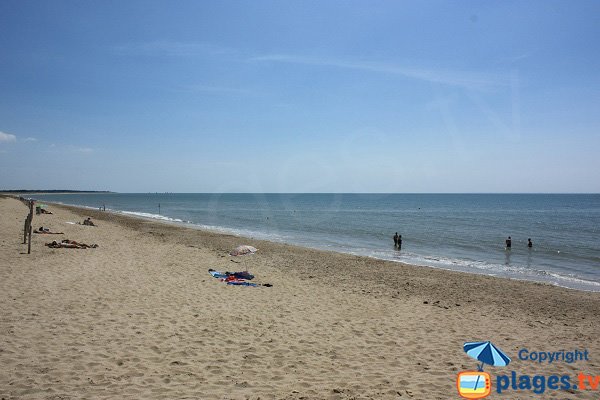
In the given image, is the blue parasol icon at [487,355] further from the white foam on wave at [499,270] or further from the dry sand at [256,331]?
the white foam on wave at [499,270]

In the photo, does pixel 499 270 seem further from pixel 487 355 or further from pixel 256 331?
pixel 256 331

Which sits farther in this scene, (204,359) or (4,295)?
(4,295)

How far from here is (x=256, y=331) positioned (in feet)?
29.4

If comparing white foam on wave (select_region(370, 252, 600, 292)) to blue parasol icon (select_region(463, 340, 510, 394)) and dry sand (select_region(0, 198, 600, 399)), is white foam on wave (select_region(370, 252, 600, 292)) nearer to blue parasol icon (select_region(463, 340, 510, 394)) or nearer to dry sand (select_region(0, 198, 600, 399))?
dry sand (select_region(0, 198, 600, 399))

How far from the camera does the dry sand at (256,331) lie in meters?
6.26

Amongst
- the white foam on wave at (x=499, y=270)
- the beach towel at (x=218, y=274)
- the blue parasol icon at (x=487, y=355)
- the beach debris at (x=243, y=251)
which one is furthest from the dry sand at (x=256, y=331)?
the white foam on wave at (x=499, y=270)

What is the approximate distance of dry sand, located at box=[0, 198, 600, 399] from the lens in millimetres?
6262

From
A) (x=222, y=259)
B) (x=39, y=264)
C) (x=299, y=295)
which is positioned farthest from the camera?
(x=222, y=259)

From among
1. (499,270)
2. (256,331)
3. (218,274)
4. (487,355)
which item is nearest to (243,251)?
(218,274)

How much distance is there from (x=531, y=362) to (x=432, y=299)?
5.53m

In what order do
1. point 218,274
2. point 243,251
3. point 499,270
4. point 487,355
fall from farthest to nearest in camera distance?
point 499,270 < point 243,251 < point 218,274 < point 487,355

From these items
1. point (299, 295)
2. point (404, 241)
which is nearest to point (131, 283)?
point (299, 295)

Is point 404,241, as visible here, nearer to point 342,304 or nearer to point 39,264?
point 342,304

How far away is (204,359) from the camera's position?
716 cm
